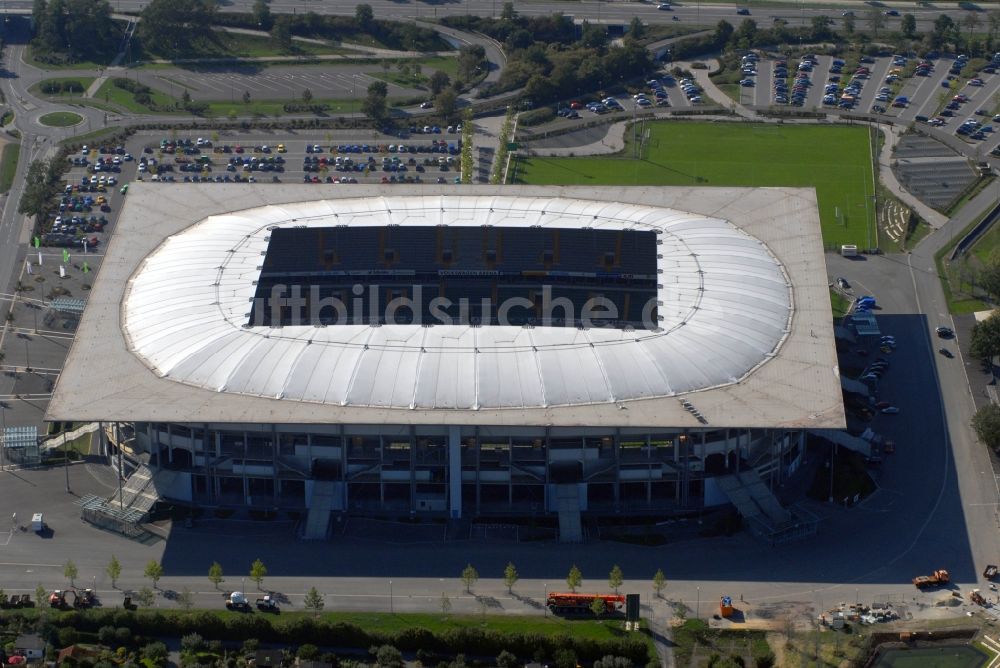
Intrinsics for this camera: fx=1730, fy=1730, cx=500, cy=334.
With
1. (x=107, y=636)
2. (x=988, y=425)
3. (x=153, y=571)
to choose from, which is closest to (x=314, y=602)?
(x=153, y=571)

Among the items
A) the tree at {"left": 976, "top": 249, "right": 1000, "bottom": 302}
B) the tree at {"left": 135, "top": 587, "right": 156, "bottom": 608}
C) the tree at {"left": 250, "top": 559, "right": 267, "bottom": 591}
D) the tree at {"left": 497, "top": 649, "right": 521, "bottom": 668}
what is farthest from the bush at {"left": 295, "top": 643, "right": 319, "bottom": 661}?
the tree at {"left": 976, "top": 249, "right": 1000, "bottom": 302}

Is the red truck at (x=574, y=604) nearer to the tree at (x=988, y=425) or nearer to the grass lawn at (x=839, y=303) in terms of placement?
the tree at (x=988, y=425)

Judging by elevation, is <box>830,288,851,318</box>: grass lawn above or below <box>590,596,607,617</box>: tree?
above

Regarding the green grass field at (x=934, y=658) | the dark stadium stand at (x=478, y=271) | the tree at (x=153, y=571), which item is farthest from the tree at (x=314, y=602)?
the dark stadium stand at (x=478, y=271)

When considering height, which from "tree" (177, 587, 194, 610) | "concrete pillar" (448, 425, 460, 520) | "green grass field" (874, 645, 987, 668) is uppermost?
"concrete pillar" (448, 425, 460, 520)

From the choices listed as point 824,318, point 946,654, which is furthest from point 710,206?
point 946,654

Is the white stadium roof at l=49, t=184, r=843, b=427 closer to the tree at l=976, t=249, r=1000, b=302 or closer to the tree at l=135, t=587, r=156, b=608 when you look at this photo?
the tree at l=135, t=587, r=156, b=608
